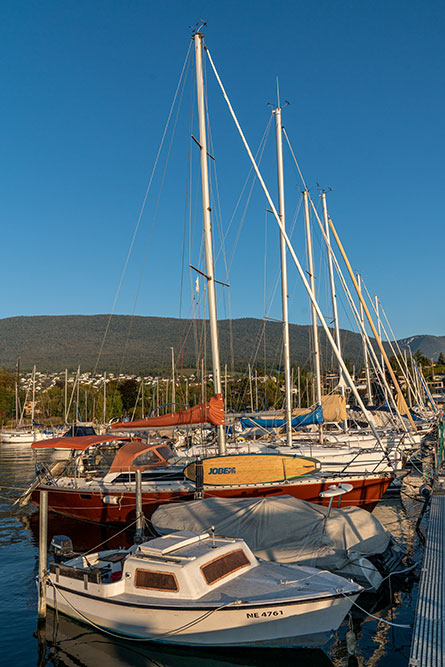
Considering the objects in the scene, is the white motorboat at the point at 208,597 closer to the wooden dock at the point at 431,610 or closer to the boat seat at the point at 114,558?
the boat seat at the point at 114,558

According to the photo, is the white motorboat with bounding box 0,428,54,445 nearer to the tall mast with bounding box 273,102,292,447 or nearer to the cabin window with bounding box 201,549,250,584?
the tall mast with bounding box 273,102,292,447

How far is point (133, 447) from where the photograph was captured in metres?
25.3

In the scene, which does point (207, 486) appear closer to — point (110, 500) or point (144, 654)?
point (110, 500)

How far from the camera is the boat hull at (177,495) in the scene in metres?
21.9

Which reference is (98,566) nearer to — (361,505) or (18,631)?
(18,631)

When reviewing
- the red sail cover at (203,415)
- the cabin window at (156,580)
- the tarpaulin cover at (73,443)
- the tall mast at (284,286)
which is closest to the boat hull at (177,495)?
the tarpaulin cover at (73,443)

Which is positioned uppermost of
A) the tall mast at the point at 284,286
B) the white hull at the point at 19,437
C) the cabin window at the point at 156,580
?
the tall mast at the point at 284,286

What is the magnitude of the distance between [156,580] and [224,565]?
1689mm

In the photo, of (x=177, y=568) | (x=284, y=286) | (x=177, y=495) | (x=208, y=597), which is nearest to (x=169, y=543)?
(x=177, y=568)

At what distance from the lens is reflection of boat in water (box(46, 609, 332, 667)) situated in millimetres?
12617

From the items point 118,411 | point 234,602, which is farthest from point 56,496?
point 118,411

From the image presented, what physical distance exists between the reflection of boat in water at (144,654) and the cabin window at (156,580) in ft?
5.20

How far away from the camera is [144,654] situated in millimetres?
13258

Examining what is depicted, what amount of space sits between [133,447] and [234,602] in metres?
14.0
